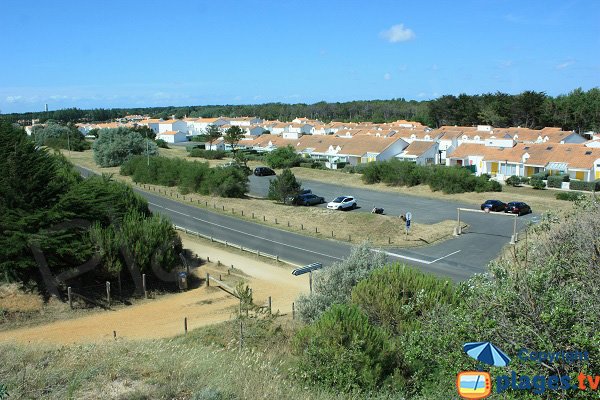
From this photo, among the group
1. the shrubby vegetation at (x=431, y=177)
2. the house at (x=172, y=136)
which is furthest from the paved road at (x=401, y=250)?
the house at (x=172, y=136)

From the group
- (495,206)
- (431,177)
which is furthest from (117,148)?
(495,206)

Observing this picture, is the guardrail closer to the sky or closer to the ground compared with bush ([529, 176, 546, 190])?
closer to the ground

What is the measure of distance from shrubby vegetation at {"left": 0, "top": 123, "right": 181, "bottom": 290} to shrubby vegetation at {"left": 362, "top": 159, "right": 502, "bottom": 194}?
3154cm

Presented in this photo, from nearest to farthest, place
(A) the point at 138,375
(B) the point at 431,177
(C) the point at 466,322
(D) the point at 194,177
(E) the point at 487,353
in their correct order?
(E) the point at 487,353 → (C) the point at 466,322 → (A) the point at 138,375 → (D) the point at 194,177 → (B) the point at 431,177

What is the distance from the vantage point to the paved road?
28172 millimetres

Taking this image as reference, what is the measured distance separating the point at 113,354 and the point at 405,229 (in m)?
26.4

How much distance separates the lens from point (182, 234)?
111 ft

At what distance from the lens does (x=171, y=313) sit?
20.4 m

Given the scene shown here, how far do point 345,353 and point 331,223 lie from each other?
26.7 meters

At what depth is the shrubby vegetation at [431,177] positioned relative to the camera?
48969 mm

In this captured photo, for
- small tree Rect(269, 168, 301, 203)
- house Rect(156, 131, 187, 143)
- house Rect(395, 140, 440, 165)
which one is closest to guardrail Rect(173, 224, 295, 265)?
small tree Rect(269, 168, 301, 203)

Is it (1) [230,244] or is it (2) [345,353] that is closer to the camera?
(2) [345,353]

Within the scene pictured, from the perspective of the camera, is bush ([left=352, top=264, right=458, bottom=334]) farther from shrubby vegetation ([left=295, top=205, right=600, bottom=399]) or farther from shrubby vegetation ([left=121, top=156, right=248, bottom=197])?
shrubby vegetation ([left=121, top=156, right=248, bottom=197])

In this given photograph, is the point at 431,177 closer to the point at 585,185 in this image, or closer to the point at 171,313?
the point at 585,185
